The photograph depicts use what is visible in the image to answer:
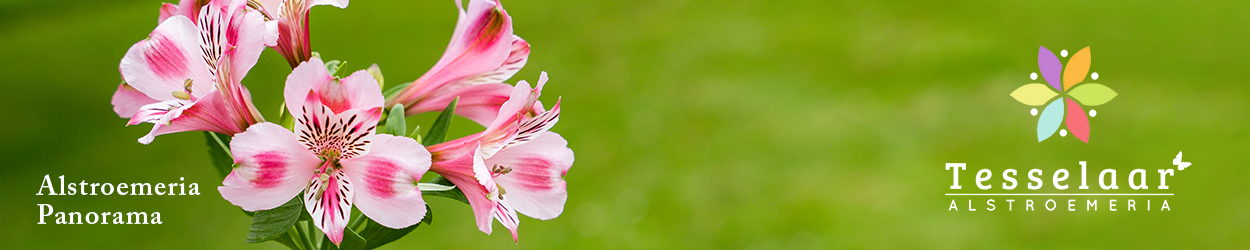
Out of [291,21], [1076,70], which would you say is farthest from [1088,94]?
[291,21]

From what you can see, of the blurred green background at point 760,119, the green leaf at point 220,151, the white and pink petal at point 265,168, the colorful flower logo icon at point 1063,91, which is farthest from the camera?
the blurred green background at point 760,119

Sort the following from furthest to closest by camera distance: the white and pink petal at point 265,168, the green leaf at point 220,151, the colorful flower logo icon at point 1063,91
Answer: the colorful flower logo icon at point 1063,91 → the green leaf at point 220,151 → the white and pink petal at point 265,168

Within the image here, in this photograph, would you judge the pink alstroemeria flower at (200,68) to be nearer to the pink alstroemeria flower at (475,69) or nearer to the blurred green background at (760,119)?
the pink alstroemeria flower at (475,69)

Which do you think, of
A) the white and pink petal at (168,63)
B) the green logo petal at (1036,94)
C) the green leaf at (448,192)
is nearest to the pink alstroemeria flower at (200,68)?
Answer: the white and pink petal at (168,63)

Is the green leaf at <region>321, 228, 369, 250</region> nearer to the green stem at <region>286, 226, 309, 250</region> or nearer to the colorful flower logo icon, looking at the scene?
the green stem at <region>286, 226, 309, 250</region>

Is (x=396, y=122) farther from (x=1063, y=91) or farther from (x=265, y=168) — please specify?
(x=1063, y=91)

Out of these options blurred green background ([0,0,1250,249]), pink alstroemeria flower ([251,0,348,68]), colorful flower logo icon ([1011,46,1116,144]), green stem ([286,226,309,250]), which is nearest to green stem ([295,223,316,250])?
green stem ([286,226,309,250])
